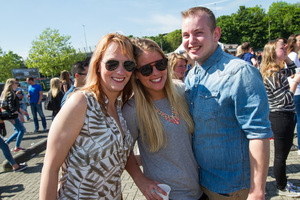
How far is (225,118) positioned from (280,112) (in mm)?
2119

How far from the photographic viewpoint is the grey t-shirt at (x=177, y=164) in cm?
170

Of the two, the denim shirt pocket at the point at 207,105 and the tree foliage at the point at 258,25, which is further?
the tree foliage at the point at 258,25

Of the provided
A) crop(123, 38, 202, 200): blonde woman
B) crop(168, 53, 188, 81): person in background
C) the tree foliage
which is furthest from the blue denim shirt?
the tree foliage

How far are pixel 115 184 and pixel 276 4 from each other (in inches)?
3531

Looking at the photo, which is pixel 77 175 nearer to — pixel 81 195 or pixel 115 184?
pixel 81 195

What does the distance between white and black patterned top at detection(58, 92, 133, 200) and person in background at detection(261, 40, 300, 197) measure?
2.66m

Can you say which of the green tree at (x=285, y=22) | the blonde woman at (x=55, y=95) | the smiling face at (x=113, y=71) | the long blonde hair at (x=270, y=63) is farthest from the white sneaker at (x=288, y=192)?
the green tree at (x=285, y=22)

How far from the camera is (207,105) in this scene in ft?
5.19

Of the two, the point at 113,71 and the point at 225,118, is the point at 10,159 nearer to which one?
the point at 113,71

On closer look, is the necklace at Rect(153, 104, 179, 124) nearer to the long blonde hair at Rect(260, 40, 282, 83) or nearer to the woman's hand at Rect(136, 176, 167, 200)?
the woman's hand at Rect(136, 176, 167, 200)

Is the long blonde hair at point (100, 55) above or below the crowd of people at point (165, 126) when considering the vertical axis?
above

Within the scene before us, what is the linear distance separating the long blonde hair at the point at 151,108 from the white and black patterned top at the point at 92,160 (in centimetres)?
28

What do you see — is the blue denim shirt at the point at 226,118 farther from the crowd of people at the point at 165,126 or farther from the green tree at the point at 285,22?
the green tree at the point at 285,22

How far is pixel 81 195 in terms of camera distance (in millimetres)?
1502
